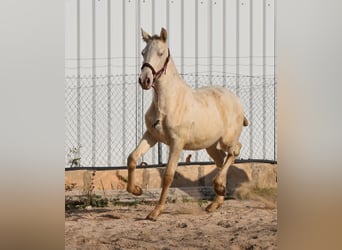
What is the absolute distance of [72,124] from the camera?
567 centimetres

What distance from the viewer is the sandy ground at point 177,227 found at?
5656 millimetres

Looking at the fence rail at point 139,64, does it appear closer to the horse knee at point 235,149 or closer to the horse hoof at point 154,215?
the horse knee at point 235,149

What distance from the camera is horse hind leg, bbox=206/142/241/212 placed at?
5.82 m

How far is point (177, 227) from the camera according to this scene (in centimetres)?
577

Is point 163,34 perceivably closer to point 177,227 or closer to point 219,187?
point 219,187

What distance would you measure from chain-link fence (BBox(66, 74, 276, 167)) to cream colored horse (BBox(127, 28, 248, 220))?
0.05 m

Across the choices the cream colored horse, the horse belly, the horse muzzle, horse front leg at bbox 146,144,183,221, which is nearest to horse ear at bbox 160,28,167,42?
the cream colored horse

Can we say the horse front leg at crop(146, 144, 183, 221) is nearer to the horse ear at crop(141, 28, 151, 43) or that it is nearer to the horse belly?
the horse belly

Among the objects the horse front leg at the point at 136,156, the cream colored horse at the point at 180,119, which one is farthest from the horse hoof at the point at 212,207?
the horse front leg at the point at 136,156
